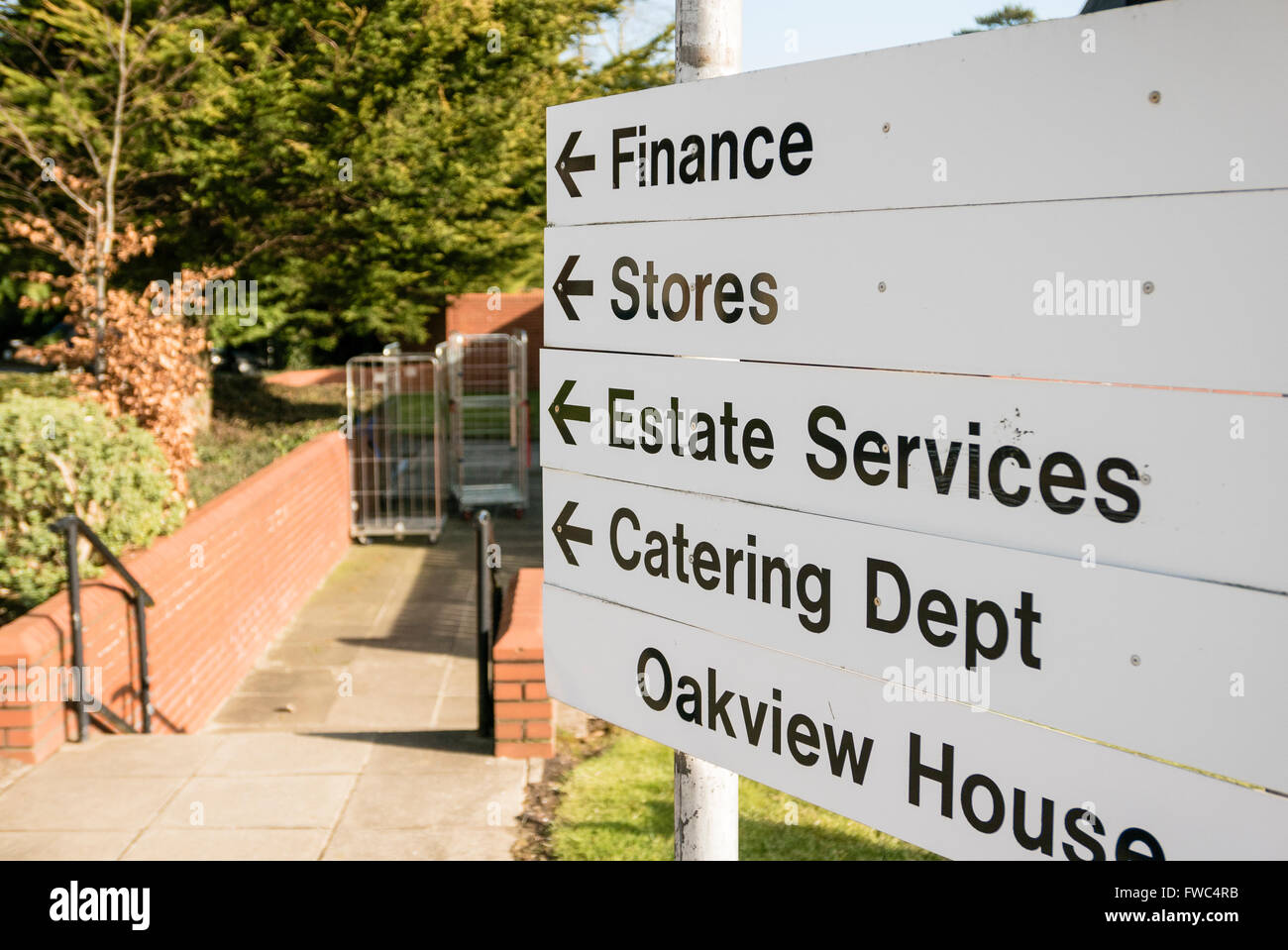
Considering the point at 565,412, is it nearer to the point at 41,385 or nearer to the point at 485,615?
the point at 485,615

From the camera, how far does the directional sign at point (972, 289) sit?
145cm

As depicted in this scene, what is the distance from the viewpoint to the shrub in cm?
700

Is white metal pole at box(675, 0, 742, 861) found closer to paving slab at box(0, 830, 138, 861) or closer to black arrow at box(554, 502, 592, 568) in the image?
black arrow at box(554, 502, 592, 568)

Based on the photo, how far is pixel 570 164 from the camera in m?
2.39

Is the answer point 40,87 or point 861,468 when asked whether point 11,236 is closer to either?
point 40,87

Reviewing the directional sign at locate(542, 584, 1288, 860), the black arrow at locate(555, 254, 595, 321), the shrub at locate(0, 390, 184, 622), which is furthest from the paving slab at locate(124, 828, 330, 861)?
the black arrow at locate(555, 254, 595, 321)

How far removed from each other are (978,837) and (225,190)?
46.3ft

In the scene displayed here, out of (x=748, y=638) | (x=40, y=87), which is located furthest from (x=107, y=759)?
(x=40, y=87)

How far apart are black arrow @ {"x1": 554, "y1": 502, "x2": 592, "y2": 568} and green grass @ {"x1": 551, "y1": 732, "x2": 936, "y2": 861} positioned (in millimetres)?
2928

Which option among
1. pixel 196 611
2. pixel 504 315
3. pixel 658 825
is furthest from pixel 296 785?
pixel 504 315

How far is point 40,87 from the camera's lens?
1256 centimetres

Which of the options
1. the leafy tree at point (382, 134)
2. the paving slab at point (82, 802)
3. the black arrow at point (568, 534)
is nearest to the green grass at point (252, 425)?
the leafy tree at point (382, 134)

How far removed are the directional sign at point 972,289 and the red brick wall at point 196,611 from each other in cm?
490

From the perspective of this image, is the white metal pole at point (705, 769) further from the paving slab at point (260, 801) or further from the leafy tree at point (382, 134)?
the leafy tree at point (382, 134)
